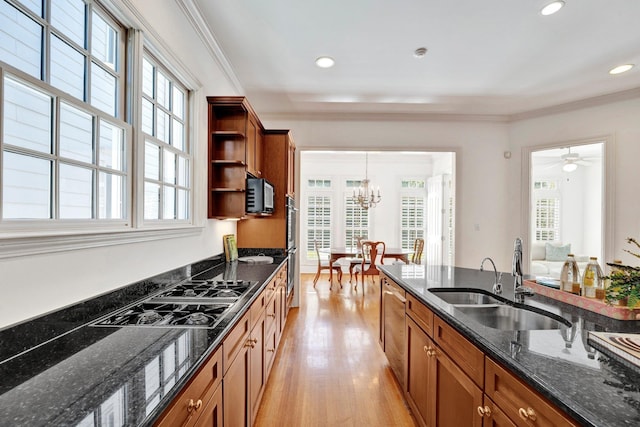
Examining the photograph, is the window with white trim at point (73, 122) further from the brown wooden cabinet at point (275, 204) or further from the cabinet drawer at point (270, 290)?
the brown wooden cabinet at point (275, 204)

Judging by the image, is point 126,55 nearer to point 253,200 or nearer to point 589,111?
point 253,200

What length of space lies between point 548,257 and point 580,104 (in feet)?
9.98

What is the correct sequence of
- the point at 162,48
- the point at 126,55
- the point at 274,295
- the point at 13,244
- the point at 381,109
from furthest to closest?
the point at 381,109
the point at 274,295
the point at 162,48
the point at 126,55
the point at 13,244

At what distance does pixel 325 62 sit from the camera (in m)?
3.04

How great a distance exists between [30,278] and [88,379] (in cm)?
47

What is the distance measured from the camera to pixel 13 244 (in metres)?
0.93

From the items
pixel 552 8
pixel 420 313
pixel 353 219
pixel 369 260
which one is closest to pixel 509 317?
pixel 420 313

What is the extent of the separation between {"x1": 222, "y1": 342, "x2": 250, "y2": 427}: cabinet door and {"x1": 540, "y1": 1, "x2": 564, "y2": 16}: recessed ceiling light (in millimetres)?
3095

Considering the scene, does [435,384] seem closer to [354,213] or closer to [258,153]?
[258,153]

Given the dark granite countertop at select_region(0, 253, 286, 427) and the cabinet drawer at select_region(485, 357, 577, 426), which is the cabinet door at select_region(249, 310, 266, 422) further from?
the cabinet drawer at select_region(485, 357, 577, 426)

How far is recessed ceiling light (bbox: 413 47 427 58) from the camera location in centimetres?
280

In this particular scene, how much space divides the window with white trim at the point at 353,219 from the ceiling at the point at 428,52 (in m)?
2.82

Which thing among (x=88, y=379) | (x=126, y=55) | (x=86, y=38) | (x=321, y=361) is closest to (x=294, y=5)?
(x=126, y=55)

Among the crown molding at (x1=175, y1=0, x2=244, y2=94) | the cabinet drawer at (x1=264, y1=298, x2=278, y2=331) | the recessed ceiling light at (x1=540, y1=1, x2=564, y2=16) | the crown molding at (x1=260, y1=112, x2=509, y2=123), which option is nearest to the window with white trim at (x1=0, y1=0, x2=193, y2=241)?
the crown molding at (x1=175, y1=0, x2=244, y2=94)
